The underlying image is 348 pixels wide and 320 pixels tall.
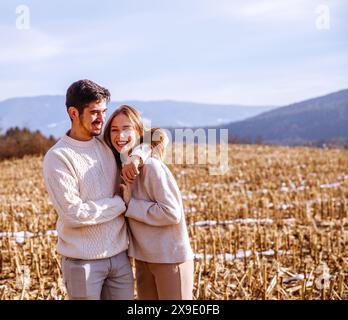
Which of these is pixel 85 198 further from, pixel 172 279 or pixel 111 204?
pixel 172 279

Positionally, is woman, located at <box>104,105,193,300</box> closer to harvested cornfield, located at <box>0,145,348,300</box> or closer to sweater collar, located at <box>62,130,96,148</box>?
sweater collar, located at <box>62,130,96,148</box>

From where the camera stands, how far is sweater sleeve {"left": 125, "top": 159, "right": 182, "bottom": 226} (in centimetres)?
268

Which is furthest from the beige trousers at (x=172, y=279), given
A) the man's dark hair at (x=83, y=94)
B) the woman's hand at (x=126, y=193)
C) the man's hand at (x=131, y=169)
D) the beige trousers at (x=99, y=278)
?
the man's dark hair at (x=83, y=94)

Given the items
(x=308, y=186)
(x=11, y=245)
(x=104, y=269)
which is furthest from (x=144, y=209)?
(x=308, y=186)

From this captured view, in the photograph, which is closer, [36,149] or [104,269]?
[104,269]

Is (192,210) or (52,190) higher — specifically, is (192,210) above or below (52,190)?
below

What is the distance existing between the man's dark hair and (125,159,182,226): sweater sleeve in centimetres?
43

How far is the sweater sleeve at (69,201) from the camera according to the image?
2598 millimetres

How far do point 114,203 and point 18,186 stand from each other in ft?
35.5

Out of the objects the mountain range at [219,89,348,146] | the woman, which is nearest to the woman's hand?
the woman

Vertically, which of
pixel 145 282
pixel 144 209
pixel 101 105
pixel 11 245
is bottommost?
pixel 11 245

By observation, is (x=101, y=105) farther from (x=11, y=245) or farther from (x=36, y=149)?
(x=36, y=149)

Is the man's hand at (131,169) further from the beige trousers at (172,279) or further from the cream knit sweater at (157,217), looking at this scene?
the beige trousers at (172,279)
